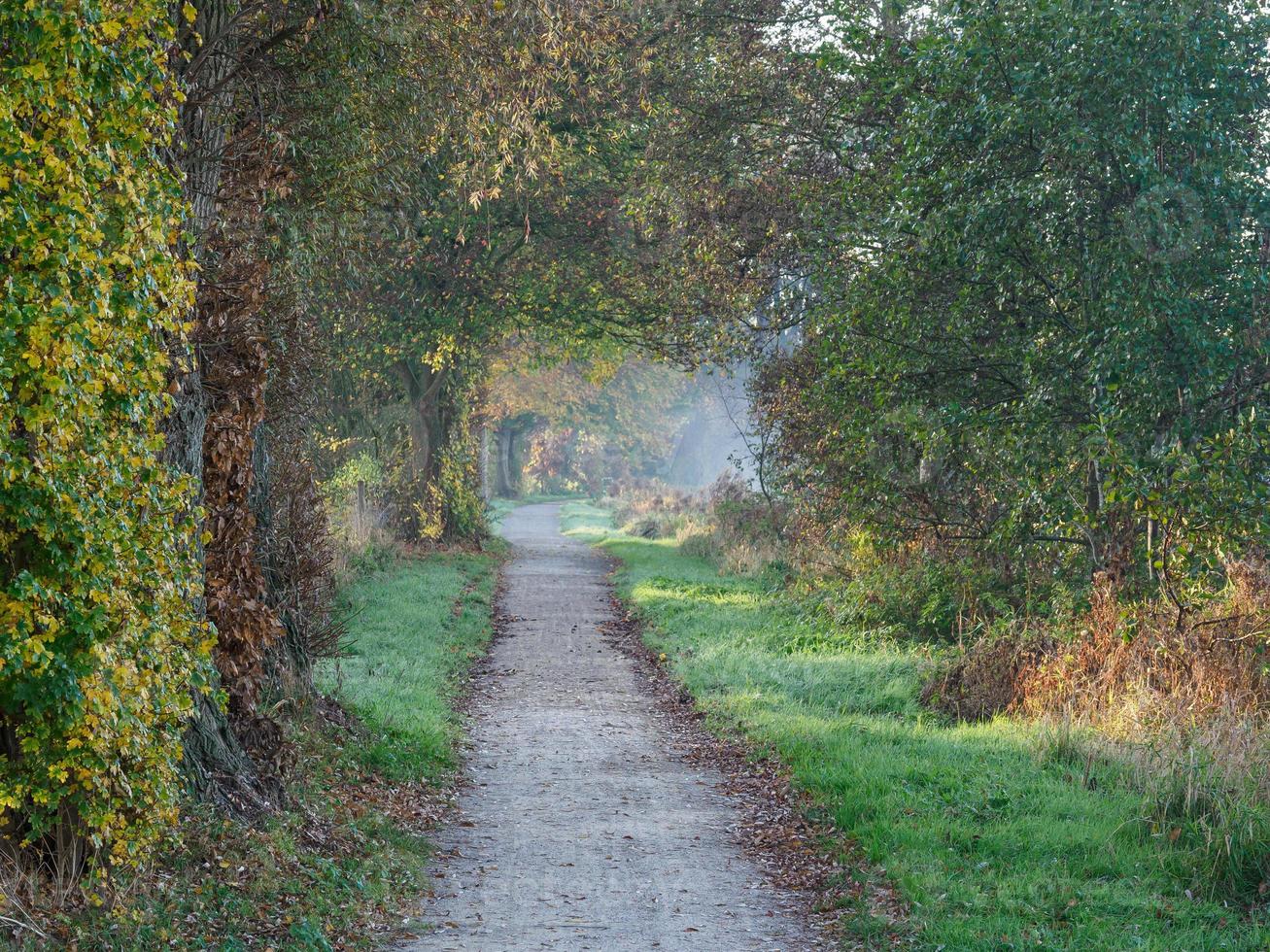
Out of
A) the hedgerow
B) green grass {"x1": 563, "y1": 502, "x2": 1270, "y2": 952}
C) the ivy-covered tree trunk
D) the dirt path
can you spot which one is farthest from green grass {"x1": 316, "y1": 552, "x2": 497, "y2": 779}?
the hedgerow

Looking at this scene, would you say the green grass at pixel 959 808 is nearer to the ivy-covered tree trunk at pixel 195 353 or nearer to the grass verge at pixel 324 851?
the grass verge at pixel 324 851

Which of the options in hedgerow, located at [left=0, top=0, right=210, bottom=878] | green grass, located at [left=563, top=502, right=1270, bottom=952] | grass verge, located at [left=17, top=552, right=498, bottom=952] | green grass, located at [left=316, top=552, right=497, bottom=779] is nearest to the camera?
hedgerow, located at [left=0, top=0, right=210, bottom=878]

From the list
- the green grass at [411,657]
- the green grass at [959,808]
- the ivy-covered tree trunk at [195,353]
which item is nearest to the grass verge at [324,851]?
the green grass at [411,657]

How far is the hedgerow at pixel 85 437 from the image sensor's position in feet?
15.3

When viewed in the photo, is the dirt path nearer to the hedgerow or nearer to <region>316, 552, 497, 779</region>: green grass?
<region>316, 552, 497, 779</region>: green grass

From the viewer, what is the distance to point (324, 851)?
7.16m

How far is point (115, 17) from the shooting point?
5.09m

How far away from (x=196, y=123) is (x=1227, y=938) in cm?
726

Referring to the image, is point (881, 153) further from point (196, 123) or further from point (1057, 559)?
point (196, 123)

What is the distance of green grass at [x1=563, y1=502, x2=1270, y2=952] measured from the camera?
6148 mm

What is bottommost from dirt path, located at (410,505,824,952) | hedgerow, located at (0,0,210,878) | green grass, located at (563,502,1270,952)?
dirt path, located at (410,505,824,952)

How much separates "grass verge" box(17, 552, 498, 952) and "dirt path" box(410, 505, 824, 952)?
0.31 m

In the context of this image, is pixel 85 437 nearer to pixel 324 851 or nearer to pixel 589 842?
pixel 324 851

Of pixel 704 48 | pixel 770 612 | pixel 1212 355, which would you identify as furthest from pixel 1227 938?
pixel 704 48
